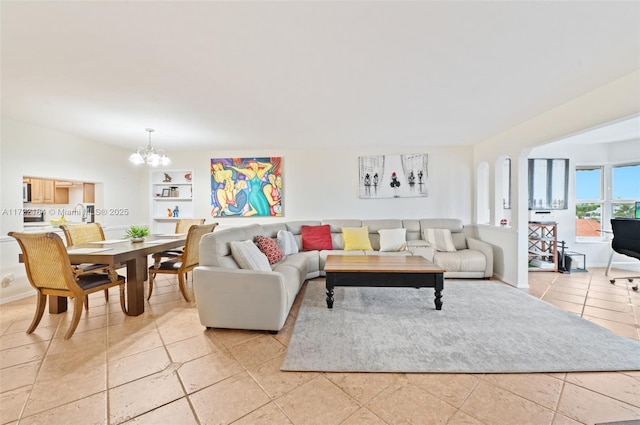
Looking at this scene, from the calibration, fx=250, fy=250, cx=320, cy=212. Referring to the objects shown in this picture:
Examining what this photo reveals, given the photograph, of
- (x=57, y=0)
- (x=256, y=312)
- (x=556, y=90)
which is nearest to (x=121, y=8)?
(x=57, y=0)

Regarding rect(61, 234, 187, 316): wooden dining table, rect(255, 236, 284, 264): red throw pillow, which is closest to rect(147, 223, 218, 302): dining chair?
rect(61, 234, 187, 316): wooden dining table

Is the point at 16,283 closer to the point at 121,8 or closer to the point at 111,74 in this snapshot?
the point at 111,74

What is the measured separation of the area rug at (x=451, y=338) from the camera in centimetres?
178

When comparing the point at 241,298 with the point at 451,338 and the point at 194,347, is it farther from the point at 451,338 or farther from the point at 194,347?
the point at 451,338

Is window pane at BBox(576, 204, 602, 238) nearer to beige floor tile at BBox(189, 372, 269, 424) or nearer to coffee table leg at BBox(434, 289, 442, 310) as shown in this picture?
coffee table leg at BBox(434, 289, 442, 310)

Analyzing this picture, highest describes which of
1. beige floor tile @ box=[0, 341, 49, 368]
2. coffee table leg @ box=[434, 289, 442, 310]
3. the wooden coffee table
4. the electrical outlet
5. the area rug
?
the wooden coffee table

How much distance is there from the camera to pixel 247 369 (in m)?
A: 1.76

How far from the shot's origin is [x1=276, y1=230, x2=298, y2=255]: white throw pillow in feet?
12.8

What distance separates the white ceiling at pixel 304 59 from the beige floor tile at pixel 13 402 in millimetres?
2266

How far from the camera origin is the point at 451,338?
7.00ft

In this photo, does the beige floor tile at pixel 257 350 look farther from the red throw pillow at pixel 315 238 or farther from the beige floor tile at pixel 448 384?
the red throw pillow at pixel 315 238

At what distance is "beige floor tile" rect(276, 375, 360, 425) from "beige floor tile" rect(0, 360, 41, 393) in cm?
172

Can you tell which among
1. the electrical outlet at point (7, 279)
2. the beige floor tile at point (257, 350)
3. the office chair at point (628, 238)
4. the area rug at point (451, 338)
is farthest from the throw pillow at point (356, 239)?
the electrical outlet at point (7, 279)

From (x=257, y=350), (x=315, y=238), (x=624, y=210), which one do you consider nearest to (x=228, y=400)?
(x=257, y=350)
